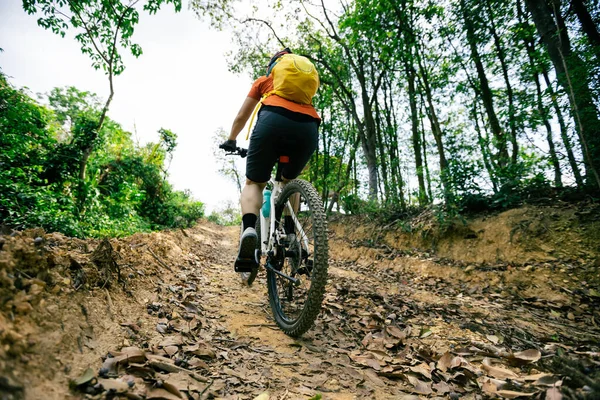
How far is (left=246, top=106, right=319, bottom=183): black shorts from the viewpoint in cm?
220

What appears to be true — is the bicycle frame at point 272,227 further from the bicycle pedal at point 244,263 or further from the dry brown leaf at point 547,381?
the dry brown leaf at point 547,381

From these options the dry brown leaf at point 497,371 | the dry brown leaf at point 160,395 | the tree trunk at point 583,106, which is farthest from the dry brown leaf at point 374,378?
the tree trunk at point 583,106

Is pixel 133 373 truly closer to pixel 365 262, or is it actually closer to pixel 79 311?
pixel 79 311

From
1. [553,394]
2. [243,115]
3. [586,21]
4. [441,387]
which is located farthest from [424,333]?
[586,21]

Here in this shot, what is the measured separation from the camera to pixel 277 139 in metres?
2.25

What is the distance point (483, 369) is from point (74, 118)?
7.33 meters

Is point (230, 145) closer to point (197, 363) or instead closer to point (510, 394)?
point (197, 363)

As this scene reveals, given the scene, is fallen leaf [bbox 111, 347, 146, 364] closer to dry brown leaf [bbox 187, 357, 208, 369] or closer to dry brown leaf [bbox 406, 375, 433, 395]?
dry brown leaf [bbox 187, 357, 208, 369]

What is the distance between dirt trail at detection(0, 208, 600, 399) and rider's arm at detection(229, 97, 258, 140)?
5.06ft

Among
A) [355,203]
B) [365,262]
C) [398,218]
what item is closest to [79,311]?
[365,262]

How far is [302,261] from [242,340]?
2.43 feet

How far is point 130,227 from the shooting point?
19.3ft

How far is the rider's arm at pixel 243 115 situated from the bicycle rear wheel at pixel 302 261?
0.77 meters

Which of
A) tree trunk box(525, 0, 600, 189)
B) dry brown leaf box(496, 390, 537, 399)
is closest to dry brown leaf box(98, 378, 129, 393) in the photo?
dry brown leaf box(496, 390, 537, 399)
